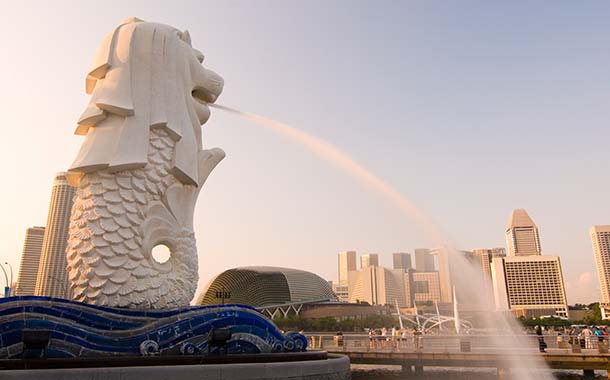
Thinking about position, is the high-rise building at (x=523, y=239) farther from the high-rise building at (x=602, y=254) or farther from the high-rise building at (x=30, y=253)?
the high-rise building at (x=30, y=253)

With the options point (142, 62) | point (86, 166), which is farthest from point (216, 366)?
point (142, 62)

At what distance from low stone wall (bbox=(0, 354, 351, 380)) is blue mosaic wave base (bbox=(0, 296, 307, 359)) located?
1.58 m

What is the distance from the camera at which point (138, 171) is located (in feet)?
38.1

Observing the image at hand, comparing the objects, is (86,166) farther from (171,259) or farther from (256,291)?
(256,291)

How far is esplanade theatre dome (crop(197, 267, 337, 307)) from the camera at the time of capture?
71812mm

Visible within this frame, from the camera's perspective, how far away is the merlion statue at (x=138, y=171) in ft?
35.5

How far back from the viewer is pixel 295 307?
77.1 m

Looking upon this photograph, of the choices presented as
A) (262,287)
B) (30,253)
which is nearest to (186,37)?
(262,287)

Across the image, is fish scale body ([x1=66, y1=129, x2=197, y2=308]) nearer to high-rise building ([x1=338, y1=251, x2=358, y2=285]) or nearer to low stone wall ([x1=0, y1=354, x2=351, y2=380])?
low stone wall ([x1=0, y1=354, x2=351, y2=380])

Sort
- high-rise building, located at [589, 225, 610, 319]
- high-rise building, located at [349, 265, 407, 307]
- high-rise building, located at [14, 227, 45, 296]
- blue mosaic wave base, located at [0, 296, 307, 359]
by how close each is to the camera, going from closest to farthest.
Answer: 1. blue mosaic wave base, located at [0, 296, 307, 359]
2. high-rise building, located at [14, 227, 45, 296]
3. high-rise building, located at [589, 225, 610, 319]
4. high-rise building, located at [349, 265, 407, 307]

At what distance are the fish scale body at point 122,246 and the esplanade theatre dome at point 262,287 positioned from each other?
193 ft

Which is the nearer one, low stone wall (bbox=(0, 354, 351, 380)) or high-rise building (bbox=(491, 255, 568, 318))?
low stone wall (bbox=(0, 354, 351, 380))

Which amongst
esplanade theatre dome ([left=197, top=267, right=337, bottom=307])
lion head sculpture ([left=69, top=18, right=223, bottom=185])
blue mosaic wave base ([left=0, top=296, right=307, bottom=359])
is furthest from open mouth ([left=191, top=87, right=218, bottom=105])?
esplanade theatre dome ([left=197, top=267, right=337, bottom=307])

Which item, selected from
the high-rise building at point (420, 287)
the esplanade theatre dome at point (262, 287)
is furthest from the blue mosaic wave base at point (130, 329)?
the high-rise building at point (420, 287)
